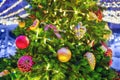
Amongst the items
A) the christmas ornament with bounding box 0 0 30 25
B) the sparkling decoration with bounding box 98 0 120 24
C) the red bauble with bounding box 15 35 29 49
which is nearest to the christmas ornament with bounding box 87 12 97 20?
the red bauble with bounding box 15 35 29 49

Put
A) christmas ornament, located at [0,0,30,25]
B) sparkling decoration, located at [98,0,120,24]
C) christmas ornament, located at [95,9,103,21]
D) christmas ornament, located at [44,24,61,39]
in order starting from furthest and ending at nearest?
christmas ornament, located at [0,0,30,25] → sparkling decoration, located at [98,0,120,24] → christmas ornament, located at [95,9,103,21] → christmas ornament, located at [44,24,61,39]

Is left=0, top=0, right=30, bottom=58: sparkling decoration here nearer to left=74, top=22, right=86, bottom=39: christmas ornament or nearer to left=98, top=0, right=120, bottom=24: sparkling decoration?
left=98, top=0, right=120, bottom=24: sparkling decoration

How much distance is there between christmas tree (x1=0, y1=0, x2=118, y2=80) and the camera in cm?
194

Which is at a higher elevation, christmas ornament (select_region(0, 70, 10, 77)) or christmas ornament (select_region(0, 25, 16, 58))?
christmas ornament (select_region(0, 70, 10, 77))

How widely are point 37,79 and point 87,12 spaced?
0.54 metres

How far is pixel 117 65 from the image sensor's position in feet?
17.3

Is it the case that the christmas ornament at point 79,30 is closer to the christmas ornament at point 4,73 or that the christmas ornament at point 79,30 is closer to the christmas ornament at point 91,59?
the christmas ornament at point 91,59

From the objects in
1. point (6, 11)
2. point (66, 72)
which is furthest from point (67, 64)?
point (6, 11)

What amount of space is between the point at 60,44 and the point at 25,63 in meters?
0.24

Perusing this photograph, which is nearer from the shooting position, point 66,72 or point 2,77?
point 66,72

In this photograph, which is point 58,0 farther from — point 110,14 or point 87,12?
point 110,14

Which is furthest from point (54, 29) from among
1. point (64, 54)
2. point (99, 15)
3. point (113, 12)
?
point (113, 12)

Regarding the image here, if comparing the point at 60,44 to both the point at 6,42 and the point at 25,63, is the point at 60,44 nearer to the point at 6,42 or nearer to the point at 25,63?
Answer: the point at 25,63

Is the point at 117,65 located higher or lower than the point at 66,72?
→ lower
